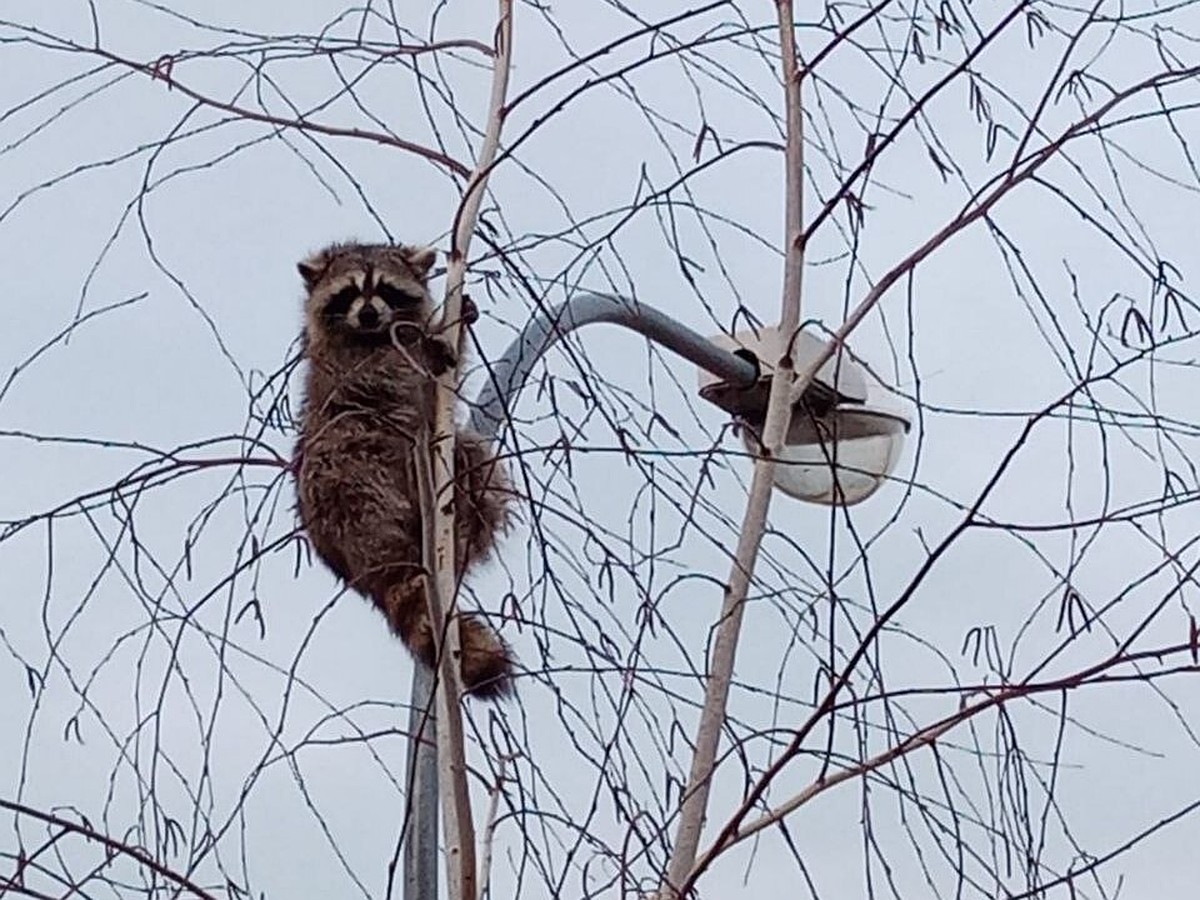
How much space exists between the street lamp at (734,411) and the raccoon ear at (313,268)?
3.97 feet

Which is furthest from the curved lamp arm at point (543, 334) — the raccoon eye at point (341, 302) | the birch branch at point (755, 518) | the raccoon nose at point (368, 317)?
the raccoon eye at point (341, 302)

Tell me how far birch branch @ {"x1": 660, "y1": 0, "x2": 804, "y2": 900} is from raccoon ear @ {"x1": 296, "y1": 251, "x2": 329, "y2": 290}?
2.35 m

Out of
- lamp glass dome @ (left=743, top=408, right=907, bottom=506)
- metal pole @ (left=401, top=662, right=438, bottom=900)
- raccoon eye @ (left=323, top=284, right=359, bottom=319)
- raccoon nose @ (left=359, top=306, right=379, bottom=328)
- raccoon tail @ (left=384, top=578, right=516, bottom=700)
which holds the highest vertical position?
raccoon eye @ (left=323, top=284, right=359, bottom=319)

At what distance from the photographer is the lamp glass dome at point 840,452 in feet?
8.30

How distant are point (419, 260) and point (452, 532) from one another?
1174 mm

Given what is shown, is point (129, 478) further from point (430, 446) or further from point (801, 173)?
point (801, 173)

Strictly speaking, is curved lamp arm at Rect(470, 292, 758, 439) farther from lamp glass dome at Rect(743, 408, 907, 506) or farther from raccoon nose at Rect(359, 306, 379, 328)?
raccoon nose at Rect(359, 306, 379, 328)

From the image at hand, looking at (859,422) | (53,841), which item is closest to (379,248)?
(859,422)

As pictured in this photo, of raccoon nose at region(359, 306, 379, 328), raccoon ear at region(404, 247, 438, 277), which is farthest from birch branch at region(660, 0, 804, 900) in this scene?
raccoon nose at region(359, 306, 379, 328)

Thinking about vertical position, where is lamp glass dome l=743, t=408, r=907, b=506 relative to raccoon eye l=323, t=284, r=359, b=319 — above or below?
below

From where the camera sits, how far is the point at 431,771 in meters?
2.37

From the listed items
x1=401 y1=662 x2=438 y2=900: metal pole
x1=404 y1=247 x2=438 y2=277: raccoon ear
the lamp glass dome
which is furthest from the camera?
x1=404 y1=247 x2=438 y2=277: raccoon ear

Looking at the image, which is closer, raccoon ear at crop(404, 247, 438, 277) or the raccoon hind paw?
the raccoon hind paw

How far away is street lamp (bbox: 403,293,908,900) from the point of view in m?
2.31
